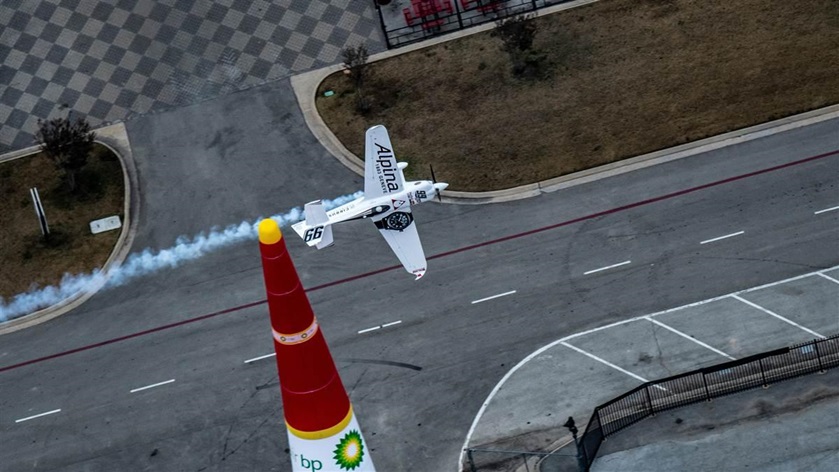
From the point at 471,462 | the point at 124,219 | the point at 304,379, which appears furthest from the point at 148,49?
the point at 304,379

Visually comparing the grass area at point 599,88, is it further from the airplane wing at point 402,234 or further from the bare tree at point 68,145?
the bare tree at point 68,145

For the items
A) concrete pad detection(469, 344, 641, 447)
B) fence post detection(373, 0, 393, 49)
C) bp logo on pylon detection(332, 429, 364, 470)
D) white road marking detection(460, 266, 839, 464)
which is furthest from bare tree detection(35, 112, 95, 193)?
bp logo on pylon detection(332, 429, 364, 470)

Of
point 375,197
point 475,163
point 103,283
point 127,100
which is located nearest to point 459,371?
point 375,197

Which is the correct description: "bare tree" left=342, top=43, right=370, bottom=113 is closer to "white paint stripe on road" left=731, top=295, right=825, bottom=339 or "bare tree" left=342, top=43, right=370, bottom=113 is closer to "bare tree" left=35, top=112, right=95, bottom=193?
"bare tree" left=35, top=112, right=95, bottom=193

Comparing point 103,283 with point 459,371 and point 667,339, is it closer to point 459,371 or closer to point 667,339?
point 459,371

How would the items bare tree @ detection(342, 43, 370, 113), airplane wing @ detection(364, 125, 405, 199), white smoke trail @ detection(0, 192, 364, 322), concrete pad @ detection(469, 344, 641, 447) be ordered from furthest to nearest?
bare tree @ detection(342, 43, 370, 113) < white smoke trail @ detection(0, 192, 364, 322) < airplane wing @ detection(364, 125, 405, 199) < concrete pad @ detection(469, 344, 641, 447)

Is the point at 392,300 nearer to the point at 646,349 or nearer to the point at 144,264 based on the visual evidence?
the point at 646,349

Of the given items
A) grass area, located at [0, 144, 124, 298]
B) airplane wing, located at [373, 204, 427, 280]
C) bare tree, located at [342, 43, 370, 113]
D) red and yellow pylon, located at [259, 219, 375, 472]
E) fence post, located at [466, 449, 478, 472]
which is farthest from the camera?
bare tree, located at [342, 43, 370, 113]
